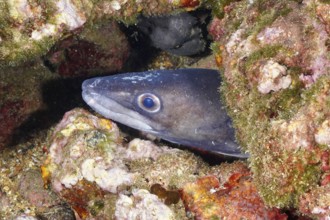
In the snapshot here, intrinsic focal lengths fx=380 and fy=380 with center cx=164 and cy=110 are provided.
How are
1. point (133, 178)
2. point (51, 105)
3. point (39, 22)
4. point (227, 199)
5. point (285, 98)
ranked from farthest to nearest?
point (51, 105) < point (39, 22) < point (133, 178) < point (227, 199) < point (285, 98)

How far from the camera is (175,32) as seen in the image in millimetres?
5625

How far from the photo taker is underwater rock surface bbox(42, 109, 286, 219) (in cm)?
307

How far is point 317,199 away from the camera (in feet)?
8.25

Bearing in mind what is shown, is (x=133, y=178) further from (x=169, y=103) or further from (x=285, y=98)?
(x=285, y=98)

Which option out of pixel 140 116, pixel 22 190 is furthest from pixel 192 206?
pixel 22 190

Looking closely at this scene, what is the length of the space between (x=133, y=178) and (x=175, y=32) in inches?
112

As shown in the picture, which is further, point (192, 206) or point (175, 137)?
point (175, 137)

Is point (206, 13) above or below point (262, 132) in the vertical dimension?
above

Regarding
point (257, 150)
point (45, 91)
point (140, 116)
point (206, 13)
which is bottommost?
point (45, 91)

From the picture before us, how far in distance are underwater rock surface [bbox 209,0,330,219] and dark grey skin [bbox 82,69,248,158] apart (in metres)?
0.78

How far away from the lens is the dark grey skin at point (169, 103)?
12.9 feet

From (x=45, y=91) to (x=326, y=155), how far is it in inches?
174

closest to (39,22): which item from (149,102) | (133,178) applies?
(149,102)

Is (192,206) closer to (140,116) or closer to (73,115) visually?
(140,116)
